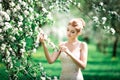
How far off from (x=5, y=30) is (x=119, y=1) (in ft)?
25.1

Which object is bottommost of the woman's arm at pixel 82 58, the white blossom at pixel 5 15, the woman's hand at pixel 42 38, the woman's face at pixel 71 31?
the woman's arm at pixel 82 58

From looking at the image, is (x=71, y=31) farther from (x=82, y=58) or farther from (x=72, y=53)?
(x=82, y=58)

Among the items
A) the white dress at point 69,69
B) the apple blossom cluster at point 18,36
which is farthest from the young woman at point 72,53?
the apple blossom cluster at point 18,36

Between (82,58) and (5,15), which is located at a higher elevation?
(5,15)

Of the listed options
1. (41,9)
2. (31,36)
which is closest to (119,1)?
(41,9)

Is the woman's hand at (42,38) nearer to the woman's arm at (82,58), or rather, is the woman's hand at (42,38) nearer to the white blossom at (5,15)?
the woman's arm at (82,58)

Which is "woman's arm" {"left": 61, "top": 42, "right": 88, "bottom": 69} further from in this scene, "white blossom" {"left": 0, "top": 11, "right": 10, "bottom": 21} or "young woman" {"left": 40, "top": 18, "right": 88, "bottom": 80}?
"white blossom" {"left": 0, "top": 11, "right": 10, "bottom": 21}

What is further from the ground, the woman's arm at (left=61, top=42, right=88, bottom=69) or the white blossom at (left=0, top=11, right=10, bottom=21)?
the white blossom at (left=0, top=11, right=10, bottom=21)

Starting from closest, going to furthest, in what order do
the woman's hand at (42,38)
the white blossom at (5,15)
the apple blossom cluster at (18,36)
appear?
the white blossom at (5,15) → the apple blossom cluster at (18,36) → the woman's hand at (42,38)

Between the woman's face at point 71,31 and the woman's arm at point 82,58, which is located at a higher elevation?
the woman's face at point 71,31

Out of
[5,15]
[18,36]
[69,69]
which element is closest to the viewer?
[5,15]

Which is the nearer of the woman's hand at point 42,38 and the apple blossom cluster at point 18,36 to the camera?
the apple blossom cluster at point 18,36

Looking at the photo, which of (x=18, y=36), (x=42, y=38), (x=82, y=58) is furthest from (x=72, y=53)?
(x=18, y=36)

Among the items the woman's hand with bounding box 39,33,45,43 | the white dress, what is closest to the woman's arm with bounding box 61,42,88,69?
the white dress
